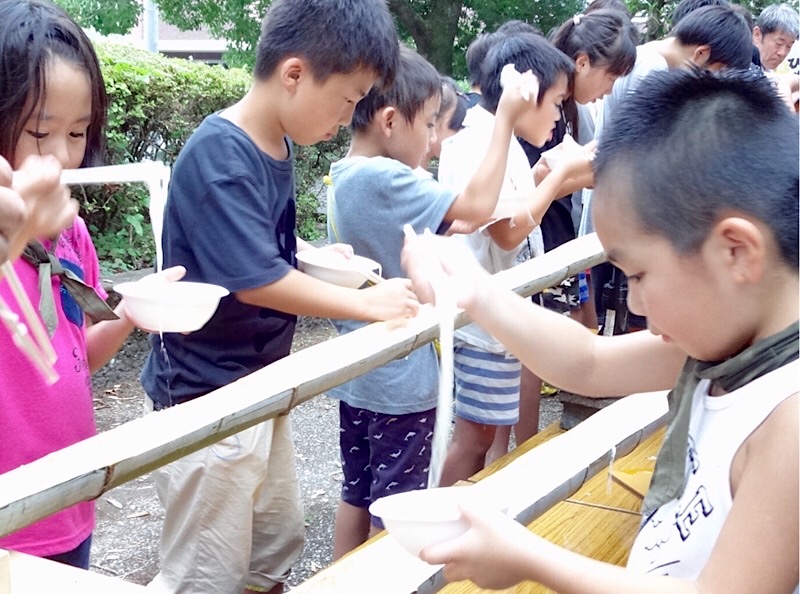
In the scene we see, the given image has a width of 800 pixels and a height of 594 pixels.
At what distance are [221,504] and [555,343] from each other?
107 cm

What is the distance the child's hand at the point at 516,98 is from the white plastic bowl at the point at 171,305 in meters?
1.27

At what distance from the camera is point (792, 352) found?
1.06m

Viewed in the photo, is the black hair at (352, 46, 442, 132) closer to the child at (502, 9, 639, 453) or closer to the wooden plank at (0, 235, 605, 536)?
the wooden plank at (0, 235, 605, 536)

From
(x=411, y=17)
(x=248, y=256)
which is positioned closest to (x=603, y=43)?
(x=248, y=256)

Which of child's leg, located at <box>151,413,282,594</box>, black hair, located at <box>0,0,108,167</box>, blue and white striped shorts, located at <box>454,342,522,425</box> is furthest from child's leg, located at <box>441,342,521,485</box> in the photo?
black hair, located at <box>0,0,108,167</box>

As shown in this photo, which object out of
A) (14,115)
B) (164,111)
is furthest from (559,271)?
(164,111)

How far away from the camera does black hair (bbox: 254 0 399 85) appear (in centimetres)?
223

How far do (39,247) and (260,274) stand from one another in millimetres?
499

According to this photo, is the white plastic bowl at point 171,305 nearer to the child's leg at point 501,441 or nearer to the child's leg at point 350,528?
the child's leg at point 350,528

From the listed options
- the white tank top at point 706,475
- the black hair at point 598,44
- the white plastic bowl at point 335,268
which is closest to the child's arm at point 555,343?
the white tank top at point 706,475

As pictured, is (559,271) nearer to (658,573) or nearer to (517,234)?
(517,234)

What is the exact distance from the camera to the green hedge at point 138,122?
5.21 metres

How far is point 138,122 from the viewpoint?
5.39 meters

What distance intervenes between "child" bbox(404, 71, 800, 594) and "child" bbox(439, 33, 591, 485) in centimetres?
166
